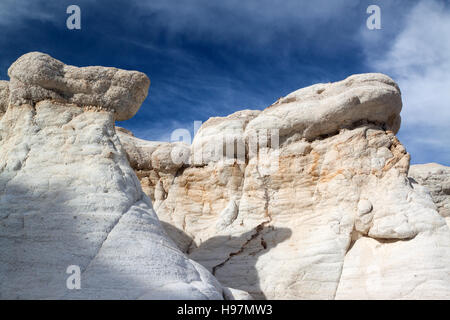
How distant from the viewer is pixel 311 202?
9.07 metres

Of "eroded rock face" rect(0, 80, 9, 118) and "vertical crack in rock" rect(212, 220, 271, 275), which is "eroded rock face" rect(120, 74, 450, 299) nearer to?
"vertical crack in rock" rect(212, 220, 271, 275)

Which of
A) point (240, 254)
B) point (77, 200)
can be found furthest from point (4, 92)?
point (240, 254)

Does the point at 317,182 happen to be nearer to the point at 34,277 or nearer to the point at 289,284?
the point at 289,284

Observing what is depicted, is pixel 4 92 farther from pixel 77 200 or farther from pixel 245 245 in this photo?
pixel 245 245

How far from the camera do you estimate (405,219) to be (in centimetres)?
764

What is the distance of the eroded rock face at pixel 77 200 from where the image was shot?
471cm

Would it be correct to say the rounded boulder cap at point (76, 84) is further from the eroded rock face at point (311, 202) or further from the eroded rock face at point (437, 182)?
the eroded rock face at point (437, 182)

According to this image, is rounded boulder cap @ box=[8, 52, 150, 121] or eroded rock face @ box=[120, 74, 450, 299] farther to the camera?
eroded rock face @ box=[120, 74, 450, 299]

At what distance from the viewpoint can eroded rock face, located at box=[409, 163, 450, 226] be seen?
13602 mm

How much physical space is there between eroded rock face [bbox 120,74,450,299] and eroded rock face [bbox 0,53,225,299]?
2.77 metres

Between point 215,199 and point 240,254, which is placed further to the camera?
point 215,199

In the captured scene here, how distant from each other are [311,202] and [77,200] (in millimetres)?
5095

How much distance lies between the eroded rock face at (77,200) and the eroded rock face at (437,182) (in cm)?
1031

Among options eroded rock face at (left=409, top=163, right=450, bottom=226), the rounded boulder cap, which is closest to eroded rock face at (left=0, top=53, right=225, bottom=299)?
the rounded boulder cap
